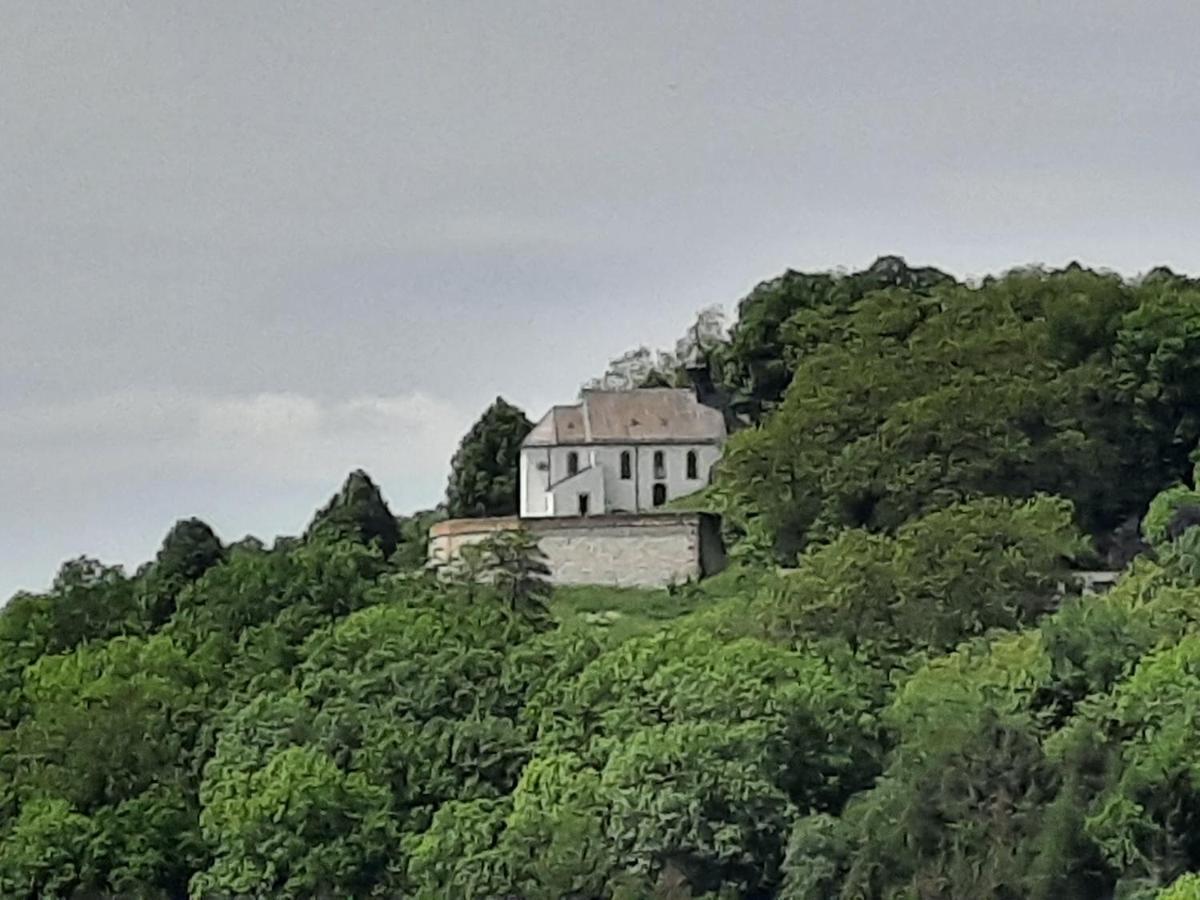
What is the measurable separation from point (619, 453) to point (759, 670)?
3051 centimetres

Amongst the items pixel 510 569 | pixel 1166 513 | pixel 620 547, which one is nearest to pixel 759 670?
pixel 1166 513

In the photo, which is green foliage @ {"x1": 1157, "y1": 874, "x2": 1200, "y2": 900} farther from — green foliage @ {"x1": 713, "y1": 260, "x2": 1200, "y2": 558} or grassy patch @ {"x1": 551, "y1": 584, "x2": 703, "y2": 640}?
green foliage @ {"x1": 713, "y1": 260, "x2": 1200, "y2": 558}

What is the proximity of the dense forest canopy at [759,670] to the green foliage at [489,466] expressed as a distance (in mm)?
143

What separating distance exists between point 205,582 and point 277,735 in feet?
46.2

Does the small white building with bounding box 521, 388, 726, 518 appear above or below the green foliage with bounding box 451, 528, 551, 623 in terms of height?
above

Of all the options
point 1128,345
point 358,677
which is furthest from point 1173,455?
point 358,677

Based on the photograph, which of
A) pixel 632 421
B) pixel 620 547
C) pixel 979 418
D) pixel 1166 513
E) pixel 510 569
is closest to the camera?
pixel 1166 513

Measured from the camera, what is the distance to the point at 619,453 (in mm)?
84875

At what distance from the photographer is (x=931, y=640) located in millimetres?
60250

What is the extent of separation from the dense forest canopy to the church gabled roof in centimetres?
142

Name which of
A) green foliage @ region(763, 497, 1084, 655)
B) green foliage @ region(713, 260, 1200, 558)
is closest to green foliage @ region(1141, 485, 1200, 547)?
green foliage @ region(713, 260, 1200, 558)

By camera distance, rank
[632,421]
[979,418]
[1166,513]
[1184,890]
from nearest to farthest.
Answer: [1184,890]
[1166,513]
[979,418]
[632,421]

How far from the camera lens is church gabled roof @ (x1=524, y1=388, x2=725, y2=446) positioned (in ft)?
277

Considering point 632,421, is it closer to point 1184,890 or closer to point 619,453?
point 619,453
